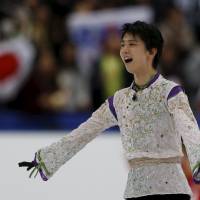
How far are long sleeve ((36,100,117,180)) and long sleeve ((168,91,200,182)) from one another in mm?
484

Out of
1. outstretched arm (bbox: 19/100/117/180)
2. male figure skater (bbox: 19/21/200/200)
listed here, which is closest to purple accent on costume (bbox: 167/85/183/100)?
male figure skater (bbox: 19/21/200/200)

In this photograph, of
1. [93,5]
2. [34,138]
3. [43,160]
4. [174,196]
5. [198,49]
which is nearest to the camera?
[174,196]

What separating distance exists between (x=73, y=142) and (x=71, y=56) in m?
3.86

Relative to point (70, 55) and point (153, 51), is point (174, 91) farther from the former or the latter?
point (70, 55)

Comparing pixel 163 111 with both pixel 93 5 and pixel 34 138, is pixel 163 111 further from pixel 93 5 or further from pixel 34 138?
pixel 93 5

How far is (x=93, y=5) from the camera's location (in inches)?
378

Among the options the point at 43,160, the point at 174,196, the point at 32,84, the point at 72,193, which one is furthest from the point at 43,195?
the point at 174,196

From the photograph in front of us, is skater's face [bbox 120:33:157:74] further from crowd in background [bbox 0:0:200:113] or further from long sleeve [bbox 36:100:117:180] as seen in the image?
crowd in background [bbox 0:0:200:113]

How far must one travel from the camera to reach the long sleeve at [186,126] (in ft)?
14.2

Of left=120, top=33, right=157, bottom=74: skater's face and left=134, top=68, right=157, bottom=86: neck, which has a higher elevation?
left=120, top=33, right=157, bottom=74: skater's face

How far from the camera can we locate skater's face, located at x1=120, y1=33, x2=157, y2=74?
15.2 feet

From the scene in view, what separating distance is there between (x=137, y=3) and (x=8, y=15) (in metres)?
1.39

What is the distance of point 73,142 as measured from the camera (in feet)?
16.3

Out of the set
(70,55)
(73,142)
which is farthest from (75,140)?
(70,55)
